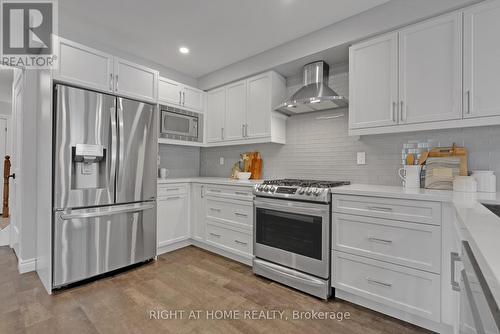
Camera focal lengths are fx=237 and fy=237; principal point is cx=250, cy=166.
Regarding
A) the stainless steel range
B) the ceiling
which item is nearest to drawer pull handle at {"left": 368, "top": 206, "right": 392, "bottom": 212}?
the stainless steel range

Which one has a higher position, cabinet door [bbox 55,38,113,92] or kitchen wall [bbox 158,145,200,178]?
cabinet door [bbox 55,38,113,92]

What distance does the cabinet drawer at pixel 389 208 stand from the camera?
1.65 meters

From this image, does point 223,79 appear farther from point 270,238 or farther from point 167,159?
point 270,238

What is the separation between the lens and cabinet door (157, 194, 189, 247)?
9.89ft

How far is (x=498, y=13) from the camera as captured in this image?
170cm

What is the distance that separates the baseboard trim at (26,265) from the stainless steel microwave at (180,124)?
200 centimetres

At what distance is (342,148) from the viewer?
275 centimetres

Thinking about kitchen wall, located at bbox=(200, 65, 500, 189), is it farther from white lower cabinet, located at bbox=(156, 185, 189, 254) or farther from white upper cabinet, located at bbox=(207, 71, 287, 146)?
white lower cabinet, located at bbox=(156, 185, 189, 254)

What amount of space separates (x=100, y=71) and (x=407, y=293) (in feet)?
11.0

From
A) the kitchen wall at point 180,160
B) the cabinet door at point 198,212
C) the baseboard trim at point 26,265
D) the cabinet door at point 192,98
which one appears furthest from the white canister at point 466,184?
the baseboard trim at point 26,265

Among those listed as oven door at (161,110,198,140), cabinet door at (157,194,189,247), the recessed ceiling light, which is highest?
the recessed ceiling light

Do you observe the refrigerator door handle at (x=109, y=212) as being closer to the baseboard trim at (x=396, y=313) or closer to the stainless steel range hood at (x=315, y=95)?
the stainless steel range hood at (x=315, y=95)

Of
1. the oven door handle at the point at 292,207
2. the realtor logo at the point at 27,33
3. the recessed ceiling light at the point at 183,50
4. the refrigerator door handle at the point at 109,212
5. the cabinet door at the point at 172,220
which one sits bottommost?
the cabinet door at the point at 172,220

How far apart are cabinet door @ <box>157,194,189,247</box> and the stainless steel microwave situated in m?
0.89
